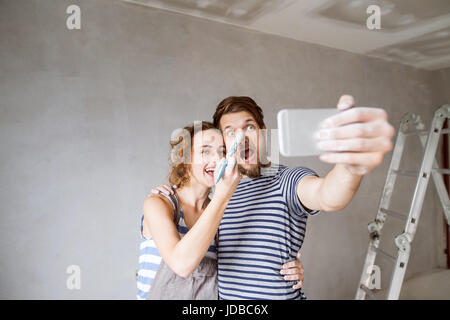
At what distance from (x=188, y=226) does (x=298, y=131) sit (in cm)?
60

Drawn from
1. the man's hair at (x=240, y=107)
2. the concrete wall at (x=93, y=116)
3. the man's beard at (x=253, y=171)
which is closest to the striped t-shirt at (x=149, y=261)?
the man's beard at (x=253, y=171)

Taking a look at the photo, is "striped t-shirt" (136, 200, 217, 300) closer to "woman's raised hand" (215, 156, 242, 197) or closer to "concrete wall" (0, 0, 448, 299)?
"woman's raised hand" (215, 156, 242, 197)

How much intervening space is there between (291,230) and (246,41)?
160 cm

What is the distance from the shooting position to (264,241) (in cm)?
95

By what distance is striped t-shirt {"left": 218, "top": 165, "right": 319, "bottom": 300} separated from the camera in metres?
0.94

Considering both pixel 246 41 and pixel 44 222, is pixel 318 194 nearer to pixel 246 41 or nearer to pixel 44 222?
pixel 44 222

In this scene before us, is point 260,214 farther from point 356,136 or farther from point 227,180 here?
point 356,136

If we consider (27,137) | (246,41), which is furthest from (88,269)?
(246,41)

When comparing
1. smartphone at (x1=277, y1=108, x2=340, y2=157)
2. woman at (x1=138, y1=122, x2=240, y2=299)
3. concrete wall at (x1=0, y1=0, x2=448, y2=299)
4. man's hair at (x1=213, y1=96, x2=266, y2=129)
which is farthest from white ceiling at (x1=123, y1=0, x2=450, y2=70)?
smartphone at (x1=277, y1=108, x2=340, y2=157)

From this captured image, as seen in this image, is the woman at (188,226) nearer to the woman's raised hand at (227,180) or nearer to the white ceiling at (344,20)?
the woman's raised hand at (227,180)

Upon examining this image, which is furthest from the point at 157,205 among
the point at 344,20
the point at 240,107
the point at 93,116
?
the point at 344,20

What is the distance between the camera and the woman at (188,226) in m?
0.72

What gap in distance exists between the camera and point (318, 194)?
77 cm
